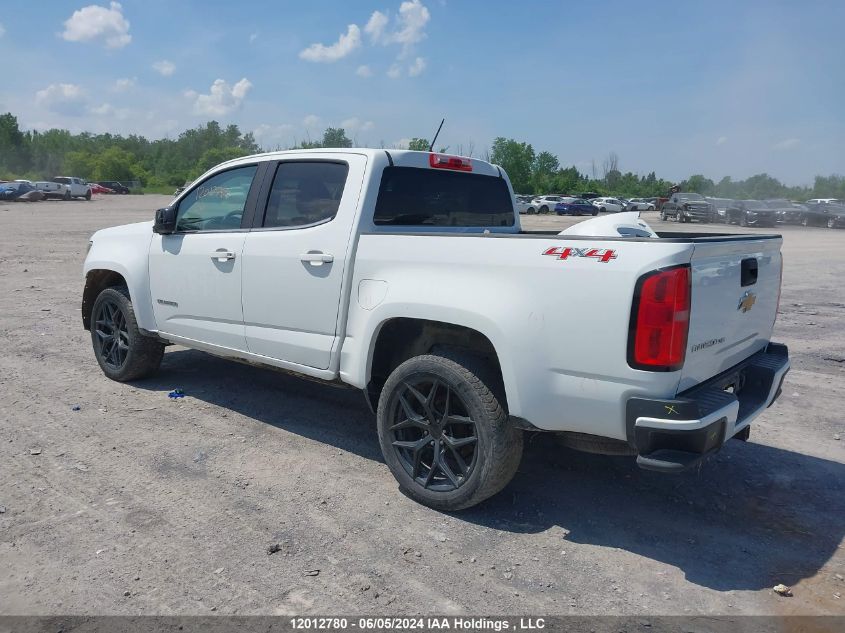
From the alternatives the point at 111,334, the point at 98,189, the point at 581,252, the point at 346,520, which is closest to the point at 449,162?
the point at 581,252

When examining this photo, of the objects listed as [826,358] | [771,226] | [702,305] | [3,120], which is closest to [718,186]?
[771,226]

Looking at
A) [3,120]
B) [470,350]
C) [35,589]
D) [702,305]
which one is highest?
[3,120]

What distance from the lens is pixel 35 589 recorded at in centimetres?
312

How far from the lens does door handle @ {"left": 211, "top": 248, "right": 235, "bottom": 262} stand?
4.96m

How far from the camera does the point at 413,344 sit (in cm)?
424

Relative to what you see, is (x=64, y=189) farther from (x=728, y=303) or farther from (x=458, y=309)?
(x=728, y=303)

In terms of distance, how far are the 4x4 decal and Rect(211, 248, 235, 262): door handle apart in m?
2.54

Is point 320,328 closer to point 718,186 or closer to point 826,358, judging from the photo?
point 826,358

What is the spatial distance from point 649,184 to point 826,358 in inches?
4361

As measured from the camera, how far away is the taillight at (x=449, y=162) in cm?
486

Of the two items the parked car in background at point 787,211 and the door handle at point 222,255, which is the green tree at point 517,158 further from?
the door handle at point 222,255

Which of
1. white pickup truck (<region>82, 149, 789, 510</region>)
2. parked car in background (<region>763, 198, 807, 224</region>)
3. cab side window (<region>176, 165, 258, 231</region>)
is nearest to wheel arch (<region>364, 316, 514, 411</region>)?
white pickup truck (<region>82, 149, 789, 510</region>)

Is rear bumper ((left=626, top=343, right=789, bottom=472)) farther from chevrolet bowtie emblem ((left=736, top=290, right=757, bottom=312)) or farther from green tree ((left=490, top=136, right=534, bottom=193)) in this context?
green tree ((left=490, top=136, right=534, bottom=193))

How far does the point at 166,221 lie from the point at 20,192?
4978 centimetres
